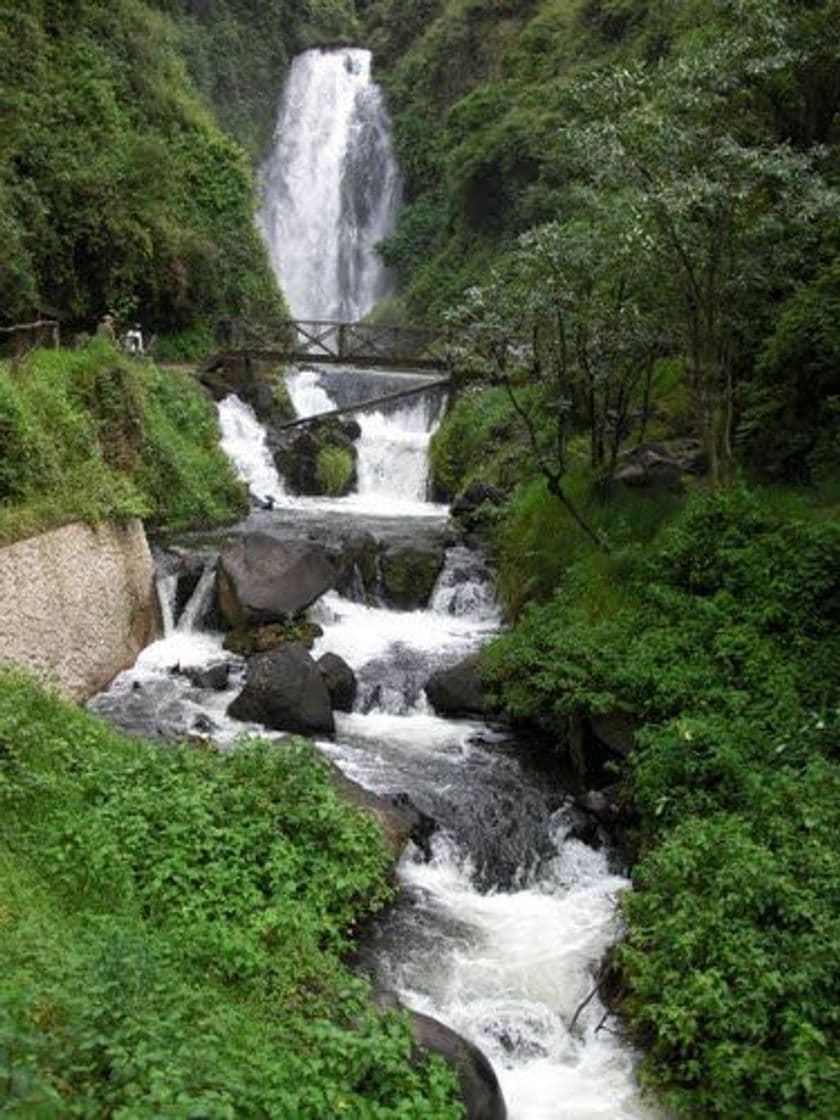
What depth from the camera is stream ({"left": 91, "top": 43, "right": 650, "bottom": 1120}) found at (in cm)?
686

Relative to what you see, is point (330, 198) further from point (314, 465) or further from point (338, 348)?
point (314, 465)

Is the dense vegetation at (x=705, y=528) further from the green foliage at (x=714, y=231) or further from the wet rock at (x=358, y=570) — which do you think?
the wet rock at (x=358, y=570)

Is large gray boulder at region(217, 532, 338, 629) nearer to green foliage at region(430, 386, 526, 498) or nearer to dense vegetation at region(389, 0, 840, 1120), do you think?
dense vegetation at region(389, 0, 840, 1120)

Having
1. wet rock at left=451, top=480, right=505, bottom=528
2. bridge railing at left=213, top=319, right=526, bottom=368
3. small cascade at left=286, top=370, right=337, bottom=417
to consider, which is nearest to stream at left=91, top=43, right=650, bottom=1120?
wet rock at left=451, top=480, right=505, bottom=528

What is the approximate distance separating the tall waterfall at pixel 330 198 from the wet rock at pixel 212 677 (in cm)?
2972

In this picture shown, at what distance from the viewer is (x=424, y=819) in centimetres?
907

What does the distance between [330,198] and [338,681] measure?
33.8 meters

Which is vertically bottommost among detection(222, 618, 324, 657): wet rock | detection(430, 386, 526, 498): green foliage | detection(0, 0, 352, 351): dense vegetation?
detection(222, 618, 324, 657): wet rock

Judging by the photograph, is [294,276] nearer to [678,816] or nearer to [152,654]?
[152,654]

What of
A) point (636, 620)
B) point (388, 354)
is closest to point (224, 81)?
point (388, 354)

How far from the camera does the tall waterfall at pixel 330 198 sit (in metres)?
40.6

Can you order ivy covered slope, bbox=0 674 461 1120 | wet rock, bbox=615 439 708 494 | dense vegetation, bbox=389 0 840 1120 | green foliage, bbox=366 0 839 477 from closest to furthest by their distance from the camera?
ivy covered slope, bbox=0 674 461 1120, dense vegetation, bbox=389 0 840 1120, green foliage, bbox=366 0 839 477, wet rock, bbox=615 439 708 494

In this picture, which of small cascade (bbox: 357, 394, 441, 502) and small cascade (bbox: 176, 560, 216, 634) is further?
small cascade (bbox: 357, 394, 441, 502)

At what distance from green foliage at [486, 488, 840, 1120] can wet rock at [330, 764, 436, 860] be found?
1916mm
